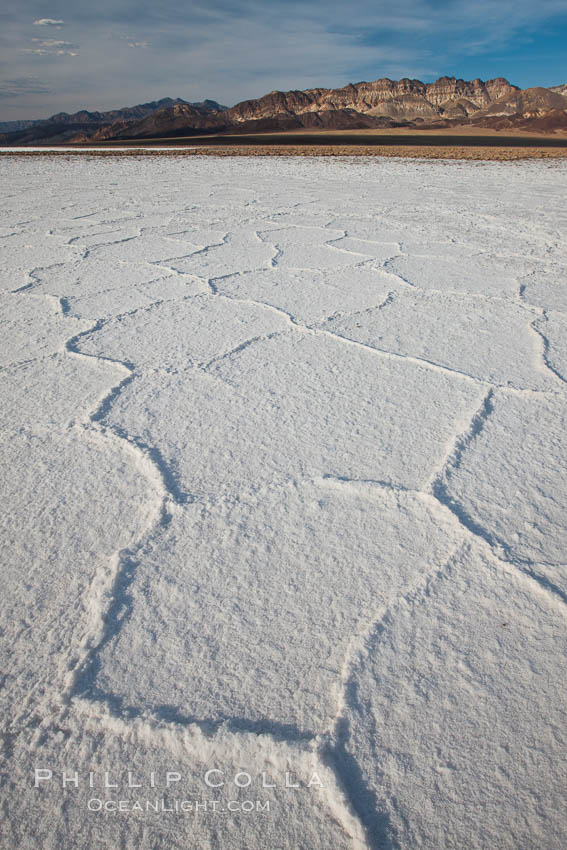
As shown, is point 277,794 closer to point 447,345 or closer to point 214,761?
point 214,761

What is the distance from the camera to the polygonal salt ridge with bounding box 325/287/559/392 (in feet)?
5.18

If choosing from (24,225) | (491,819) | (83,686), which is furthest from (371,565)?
(24,225)

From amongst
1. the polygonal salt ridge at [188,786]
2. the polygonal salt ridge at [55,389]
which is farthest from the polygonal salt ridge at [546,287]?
the polygonal salt ridge at [188,786]

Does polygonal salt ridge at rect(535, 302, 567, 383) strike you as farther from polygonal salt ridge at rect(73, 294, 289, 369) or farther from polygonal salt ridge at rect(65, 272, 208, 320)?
polygonal salt ridge at rect(65, 272, 208, 320)

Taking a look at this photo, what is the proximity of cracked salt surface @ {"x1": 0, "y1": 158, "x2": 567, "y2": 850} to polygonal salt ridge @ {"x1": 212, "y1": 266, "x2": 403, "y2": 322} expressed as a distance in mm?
32

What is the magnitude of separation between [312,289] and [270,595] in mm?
1744

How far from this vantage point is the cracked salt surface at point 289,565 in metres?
0.62

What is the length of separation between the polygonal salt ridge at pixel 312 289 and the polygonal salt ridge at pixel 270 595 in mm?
1124

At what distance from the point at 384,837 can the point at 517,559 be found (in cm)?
52

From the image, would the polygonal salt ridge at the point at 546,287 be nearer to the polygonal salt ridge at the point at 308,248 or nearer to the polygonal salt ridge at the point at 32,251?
the polygonal salt ridge at the point at 308,248

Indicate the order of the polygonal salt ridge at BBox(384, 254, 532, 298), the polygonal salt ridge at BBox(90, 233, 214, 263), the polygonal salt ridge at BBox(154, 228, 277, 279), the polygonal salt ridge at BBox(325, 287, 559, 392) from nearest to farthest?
the polygonal salt ridge at BBox(325, 287, 559, 392) → the polygonal salt ridge at BBox(384, 254, 532, 298) → the polygonal salt ridge at BBox(154, 228, 277, 279) → the polygonal salt ridge at BBox(90, 233, 214, 263)

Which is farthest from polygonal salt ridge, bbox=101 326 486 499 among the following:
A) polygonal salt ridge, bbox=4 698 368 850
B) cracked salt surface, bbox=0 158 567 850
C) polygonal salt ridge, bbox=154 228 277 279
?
polygonal salt ridge, bbox=154 228 277 279

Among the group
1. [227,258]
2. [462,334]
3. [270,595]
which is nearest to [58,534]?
[270,595]

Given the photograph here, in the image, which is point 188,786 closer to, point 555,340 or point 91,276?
point 555,340
